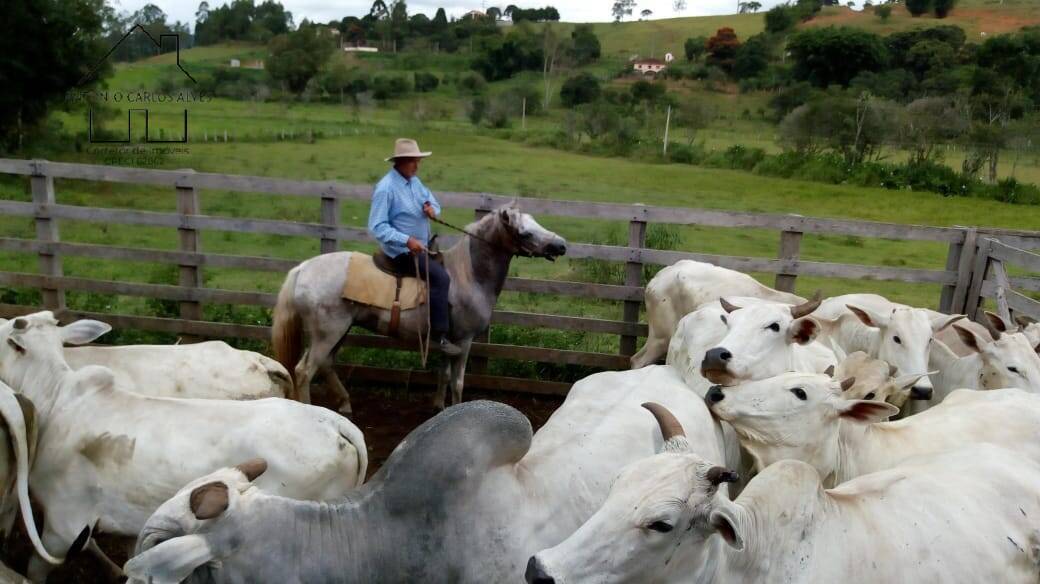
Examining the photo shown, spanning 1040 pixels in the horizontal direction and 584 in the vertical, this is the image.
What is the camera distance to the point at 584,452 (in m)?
3.75

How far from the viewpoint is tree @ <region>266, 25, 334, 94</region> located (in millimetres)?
49125

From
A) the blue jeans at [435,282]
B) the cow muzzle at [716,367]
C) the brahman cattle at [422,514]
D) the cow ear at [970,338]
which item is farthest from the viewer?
the blue jeans at [435,282]

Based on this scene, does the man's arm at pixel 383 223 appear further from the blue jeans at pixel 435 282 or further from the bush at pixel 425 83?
the bush at pixel 425 83

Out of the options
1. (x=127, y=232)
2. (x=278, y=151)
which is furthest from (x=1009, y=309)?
(x=278, y=151)

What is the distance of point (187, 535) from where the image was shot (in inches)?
111

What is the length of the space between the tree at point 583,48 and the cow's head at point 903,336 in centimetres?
7069

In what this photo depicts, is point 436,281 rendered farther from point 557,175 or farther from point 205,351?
point 557,175

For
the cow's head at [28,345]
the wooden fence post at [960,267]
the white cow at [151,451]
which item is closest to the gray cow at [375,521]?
the white cow at [151,451]

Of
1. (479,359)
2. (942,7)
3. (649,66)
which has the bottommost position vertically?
(479,359)

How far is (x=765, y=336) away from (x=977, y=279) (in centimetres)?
385

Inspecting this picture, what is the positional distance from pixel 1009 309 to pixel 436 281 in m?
4.69

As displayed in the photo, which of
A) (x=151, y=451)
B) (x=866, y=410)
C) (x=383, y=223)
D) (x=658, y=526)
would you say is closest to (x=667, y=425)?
(x=658, y=526)

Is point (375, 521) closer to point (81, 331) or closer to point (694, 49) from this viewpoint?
point (81, 331)

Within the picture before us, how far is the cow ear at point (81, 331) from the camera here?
4736 millimetres
